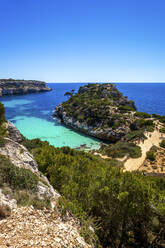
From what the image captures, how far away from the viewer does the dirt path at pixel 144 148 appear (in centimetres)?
1907

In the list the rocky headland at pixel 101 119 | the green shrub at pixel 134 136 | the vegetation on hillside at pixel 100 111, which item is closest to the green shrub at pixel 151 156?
the green shrub at pixel 134 136

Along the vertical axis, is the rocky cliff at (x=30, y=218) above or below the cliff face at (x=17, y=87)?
below

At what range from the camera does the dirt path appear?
19.1 metres

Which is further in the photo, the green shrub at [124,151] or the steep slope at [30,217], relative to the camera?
the green shrub at [124,151]

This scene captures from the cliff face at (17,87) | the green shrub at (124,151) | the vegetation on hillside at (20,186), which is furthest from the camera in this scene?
the cliff face at (17,87)

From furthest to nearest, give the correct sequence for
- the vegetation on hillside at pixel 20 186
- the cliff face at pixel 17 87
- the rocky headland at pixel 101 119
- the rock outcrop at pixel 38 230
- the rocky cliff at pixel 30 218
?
the cliff face at pixel 17 87 < the rocky headland at pixel 101 119 < the vegetation on hillside at pixel 20 186 < the rocky cliff at pixel 30 218 < the rock outcrop at pixel 38 230

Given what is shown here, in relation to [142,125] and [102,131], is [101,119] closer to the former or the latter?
[102,131]

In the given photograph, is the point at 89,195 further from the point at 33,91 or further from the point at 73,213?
the point at 33,91

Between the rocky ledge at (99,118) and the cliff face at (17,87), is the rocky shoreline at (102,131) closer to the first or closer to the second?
the rocky ledge at (99,118)

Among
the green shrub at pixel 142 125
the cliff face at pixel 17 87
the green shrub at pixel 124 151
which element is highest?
the cliff face at pixel 17 87

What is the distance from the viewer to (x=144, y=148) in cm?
2423

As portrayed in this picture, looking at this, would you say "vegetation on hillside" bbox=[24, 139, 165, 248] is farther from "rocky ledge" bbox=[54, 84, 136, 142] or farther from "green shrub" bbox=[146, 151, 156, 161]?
"rocky ledge" bbox=[54, 84, 136, 142]

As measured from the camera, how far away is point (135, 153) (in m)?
22.2

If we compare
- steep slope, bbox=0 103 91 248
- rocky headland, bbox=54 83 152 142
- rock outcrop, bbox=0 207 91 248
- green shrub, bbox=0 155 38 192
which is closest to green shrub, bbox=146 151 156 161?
rocky headland, bbox=54 83 152 142
